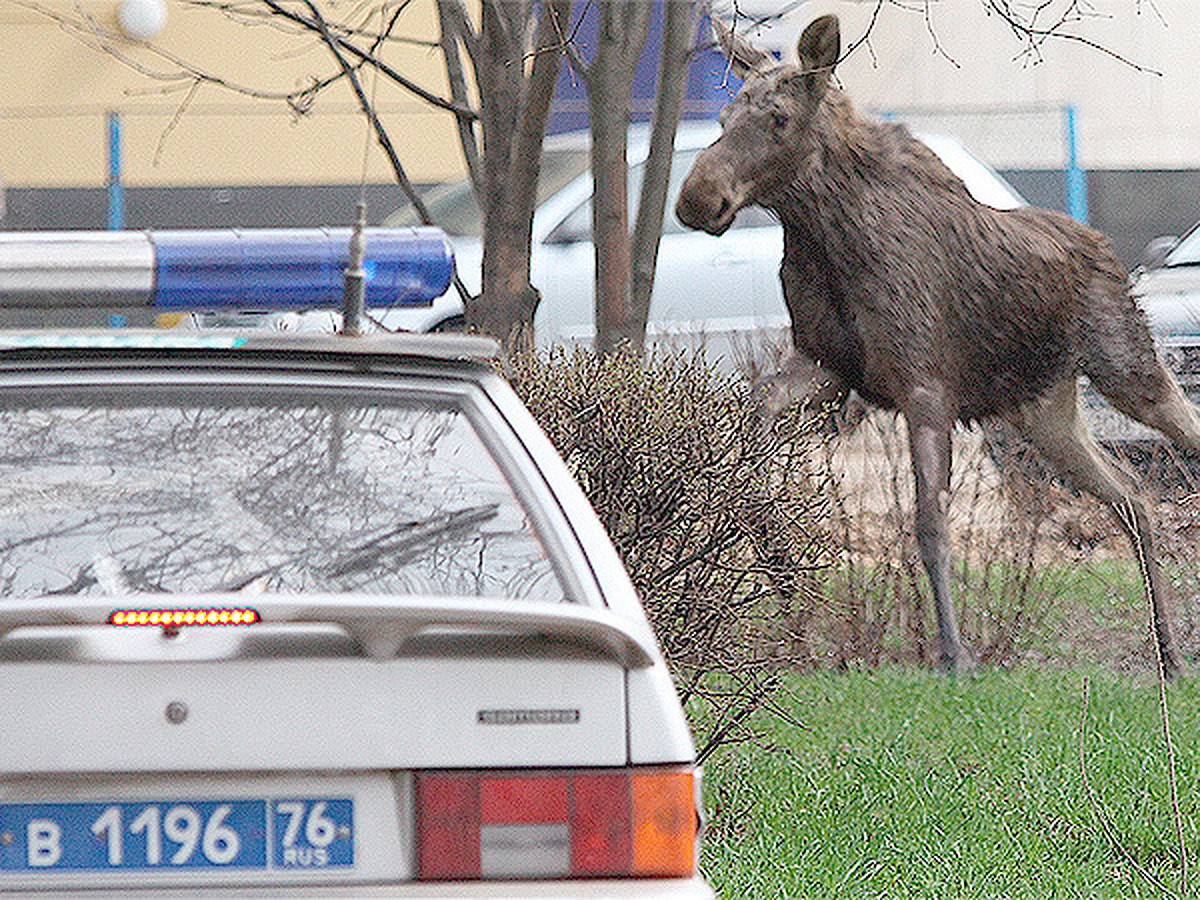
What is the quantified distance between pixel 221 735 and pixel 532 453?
85 centimetres

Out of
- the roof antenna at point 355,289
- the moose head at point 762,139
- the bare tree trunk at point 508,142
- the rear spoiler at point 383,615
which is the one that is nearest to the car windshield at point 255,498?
the roof antenna at point 355,289

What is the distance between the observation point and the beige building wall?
61.4ft

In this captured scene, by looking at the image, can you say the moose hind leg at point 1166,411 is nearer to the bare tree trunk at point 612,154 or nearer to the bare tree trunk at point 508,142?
the bare tree trunk at point 612,154

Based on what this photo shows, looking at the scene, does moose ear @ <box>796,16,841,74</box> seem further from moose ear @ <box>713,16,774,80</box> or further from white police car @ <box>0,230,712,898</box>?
white police car @ <box>0,230,712,898</box>

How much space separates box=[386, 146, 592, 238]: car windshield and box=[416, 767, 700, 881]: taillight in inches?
373

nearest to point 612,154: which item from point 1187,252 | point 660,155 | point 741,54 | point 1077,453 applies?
point 660,155

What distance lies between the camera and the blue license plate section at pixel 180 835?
2.90 metres

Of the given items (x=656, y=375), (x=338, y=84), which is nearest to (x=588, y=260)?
(x=656, y=375)

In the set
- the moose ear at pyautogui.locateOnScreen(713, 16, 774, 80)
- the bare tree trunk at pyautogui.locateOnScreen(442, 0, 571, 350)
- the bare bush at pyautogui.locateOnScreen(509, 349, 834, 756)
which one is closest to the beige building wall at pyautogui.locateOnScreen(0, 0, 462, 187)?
A: the bare tree trunk at pyautogui.locateOnScreen(442, 0, 571, 350)

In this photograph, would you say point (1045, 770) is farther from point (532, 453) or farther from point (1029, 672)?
point (532, 453)

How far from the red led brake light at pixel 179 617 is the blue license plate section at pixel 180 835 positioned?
0.24 m

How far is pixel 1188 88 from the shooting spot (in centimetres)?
2255

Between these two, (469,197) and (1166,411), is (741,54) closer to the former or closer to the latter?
(1166,411)

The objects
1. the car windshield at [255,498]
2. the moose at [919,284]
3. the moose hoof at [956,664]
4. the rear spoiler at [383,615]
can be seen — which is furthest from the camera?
the moose hoof at [956,664]
